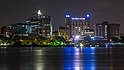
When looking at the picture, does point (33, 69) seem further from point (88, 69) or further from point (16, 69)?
point (88, 69)

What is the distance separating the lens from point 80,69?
55.7 m

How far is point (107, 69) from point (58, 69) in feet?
20.0

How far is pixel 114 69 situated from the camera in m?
54.7

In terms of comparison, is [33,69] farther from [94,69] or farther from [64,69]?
[94,69]

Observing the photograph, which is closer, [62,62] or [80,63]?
[80,63]

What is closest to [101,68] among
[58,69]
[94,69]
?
[94,69]

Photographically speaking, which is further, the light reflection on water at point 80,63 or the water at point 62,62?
the light reflection on water at point 80,63

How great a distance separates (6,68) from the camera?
186ft

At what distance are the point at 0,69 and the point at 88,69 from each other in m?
10.9

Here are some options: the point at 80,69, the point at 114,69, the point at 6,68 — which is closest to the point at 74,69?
the point at 80,69

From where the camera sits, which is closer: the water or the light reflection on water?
the water

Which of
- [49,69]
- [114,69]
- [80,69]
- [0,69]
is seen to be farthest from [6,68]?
[114,69]

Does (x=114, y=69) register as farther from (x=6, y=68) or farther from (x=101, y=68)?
(x=6, y=68)

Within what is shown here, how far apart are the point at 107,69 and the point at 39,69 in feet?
27.5
